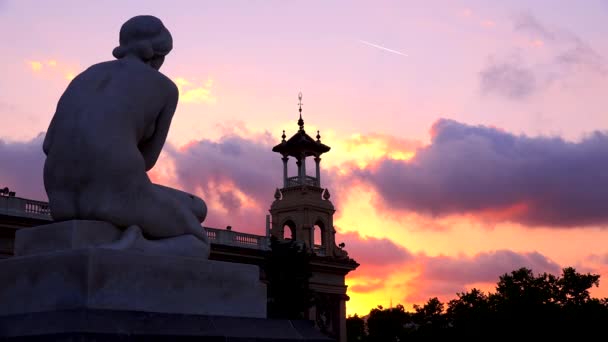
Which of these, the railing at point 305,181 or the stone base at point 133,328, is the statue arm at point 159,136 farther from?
the railing at point 305,181

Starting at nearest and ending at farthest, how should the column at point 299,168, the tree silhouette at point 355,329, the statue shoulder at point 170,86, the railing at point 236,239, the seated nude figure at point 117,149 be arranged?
the seated nude figure at point 117,149, the statue shoulder at point 170,86, the railing at point 236,239, the column at point 299,168, the tree silhouette at point 355,329

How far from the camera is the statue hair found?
7.89 meters

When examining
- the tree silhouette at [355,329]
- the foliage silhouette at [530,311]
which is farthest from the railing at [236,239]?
the tree silhouette at [355,329]

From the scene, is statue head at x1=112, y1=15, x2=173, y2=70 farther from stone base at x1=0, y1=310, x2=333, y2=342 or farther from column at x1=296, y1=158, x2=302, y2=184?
column at x1=296, y1=158, x2=302, y2=184

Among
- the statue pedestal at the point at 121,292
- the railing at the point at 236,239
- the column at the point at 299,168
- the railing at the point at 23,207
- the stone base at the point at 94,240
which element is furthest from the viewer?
the column at the point at 299,168

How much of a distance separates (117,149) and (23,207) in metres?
28.0

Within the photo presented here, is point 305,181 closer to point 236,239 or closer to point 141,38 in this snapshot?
point 236,239

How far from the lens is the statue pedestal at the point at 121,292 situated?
6.34 meters

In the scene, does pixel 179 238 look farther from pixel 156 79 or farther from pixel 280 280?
pixel 280 280

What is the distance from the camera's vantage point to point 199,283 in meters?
7.31

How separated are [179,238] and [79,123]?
1446mm

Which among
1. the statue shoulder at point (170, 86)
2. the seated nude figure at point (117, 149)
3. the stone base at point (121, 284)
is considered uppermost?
the statue shoulder at point (170, 86)

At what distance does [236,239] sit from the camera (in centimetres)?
4306

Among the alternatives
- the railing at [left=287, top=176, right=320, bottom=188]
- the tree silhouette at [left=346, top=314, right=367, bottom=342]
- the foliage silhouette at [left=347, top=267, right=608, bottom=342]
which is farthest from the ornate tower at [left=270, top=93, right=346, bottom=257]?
the tree silhouette at [left=346, top=314, right=367, bottom=342]
